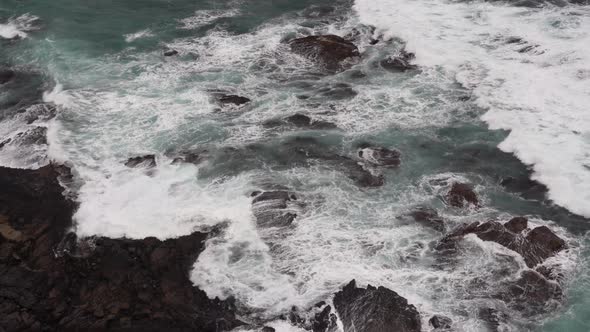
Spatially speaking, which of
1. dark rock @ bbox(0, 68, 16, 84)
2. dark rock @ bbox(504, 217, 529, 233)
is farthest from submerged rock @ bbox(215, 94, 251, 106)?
dark rock @ bbox(504, 217, 529, 233)

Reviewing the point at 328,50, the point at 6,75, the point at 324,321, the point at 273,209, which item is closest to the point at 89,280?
the point at 273,209

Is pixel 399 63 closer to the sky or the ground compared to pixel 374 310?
closer to the sky

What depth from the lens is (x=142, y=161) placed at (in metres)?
21.0

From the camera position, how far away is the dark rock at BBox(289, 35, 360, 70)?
27.2 m

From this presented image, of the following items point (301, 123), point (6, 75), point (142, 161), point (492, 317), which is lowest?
point (6, 75)

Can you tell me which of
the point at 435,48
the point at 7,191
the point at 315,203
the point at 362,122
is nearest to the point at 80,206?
the point at 7,191

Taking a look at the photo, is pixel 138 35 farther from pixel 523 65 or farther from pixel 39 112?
pixel 523 65

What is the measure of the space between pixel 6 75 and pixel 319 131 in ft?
57.0

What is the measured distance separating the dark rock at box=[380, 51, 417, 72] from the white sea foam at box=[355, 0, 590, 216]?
0.55 metres

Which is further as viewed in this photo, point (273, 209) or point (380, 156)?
point (380, 156)

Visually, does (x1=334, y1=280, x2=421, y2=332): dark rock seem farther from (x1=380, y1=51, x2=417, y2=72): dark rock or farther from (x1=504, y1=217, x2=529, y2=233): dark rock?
(x1=380, y1=51, x2=417, y2=72): dark rock

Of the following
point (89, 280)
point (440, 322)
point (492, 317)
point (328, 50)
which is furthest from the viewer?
point (328, 50)

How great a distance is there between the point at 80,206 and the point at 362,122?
12056mm

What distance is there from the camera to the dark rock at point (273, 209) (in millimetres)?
17906
